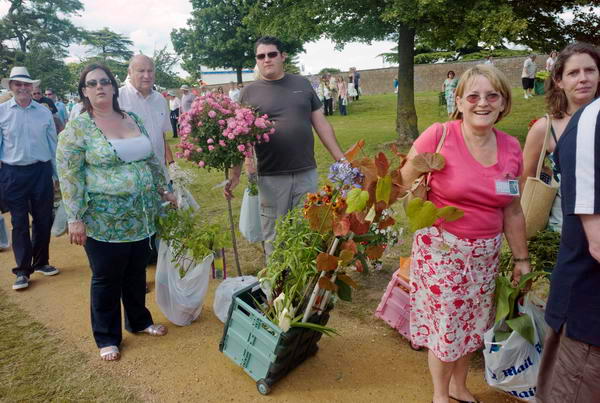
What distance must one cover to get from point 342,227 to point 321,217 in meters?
0.15

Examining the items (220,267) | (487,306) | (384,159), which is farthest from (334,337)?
(384,159)

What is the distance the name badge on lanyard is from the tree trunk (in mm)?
9697

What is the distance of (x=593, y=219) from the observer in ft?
4.06

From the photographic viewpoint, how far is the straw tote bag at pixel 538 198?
2.47 meters

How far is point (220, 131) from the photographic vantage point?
11.0 feet

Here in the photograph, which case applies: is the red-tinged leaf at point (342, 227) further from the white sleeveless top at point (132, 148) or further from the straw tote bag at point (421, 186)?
the white sleeveless top at point (132, 148)

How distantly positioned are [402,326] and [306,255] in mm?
1229

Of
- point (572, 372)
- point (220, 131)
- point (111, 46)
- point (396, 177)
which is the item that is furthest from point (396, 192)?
point (111, 46)

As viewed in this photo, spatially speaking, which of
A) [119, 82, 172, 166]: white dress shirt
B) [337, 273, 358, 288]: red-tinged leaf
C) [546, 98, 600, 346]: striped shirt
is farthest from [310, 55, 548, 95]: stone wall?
[546, 98, 600, 346]: striped shirt

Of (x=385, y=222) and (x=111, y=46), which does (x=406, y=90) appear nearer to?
(x=385, y=222)

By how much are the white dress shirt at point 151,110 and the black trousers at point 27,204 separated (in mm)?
1391

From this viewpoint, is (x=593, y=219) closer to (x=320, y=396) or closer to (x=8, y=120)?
(x=320, y=396)

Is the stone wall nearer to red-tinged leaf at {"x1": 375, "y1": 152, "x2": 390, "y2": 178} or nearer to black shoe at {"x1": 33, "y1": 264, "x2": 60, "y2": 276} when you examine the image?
black shoe at {"x1": 33, "y1": 264, "x2": 60, "y2": 276}

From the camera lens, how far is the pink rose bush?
3.27 m
